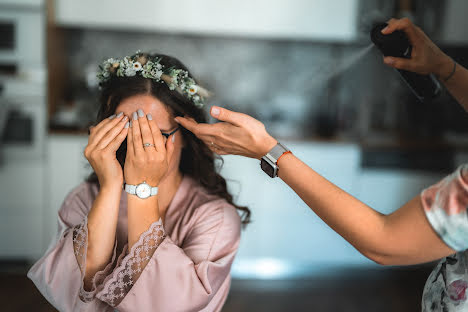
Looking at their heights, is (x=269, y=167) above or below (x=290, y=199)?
above

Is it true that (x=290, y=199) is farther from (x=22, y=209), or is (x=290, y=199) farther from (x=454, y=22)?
(x=22, y=209)

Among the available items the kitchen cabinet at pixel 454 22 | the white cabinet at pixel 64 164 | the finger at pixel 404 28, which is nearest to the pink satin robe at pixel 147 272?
the finger at pixel 404 28

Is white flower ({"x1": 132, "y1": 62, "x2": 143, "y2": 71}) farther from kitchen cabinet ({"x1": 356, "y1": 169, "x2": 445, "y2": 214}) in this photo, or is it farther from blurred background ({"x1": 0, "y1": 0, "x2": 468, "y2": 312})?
kitchen cabinet ({"x1": 356, "y1": 169, "x2": 445, "y2": 214})

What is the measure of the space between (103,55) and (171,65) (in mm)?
2251

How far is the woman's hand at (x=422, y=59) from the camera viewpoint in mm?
1043

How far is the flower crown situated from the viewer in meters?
1.13

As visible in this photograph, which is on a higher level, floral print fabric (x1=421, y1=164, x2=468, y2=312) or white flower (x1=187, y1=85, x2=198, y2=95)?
white flower (x1=187, y1=85, x2=198, y2=95)

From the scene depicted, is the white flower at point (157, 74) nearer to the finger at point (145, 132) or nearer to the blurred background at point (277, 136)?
the finger at point (145, 132)

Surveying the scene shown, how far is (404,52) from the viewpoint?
105cm

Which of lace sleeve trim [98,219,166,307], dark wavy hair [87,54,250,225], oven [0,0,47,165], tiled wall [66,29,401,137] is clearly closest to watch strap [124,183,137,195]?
lace sleeve trim [98,219,166,307]

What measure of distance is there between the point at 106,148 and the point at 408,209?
691 mm

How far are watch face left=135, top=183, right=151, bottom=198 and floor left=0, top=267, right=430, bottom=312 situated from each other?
1670 millimetres

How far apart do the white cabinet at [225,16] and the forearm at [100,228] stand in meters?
2.03

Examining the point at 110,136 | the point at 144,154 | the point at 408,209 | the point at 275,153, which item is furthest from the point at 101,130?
the point at 408,209
